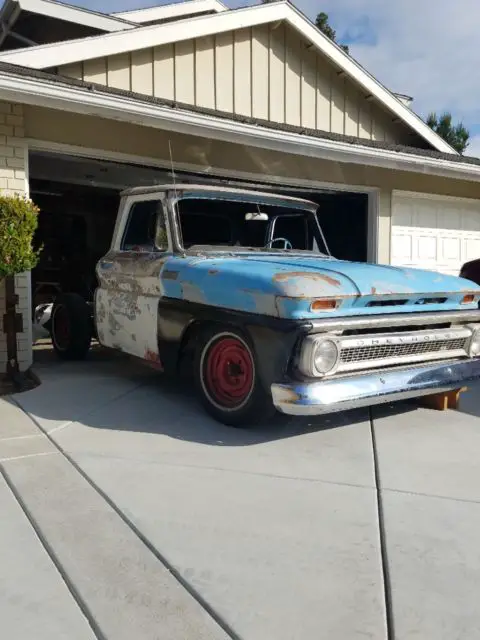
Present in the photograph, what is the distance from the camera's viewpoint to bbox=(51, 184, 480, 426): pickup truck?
150 inches

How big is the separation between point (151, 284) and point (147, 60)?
17.3 feet

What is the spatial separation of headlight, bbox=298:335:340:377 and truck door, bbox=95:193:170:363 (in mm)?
1610

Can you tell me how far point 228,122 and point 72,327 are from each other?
316cm

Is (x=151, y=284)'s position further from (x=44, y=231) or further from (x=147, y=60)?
(x=44, y=231)

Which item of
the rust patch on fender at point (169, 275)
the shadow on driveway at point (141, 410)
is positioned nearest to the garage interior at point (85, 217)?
the shadow on driveway at point (141, 410)

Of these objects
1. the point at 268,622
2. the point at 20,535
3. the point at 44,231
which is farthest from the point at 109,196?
the point at 268,622

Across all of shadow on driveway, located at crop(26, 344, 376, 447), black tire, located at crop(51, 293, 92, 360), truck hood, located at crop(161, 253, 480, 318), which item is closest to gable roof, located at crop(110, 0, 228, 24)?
black tire, located at crop(51, 293, 92, 360)

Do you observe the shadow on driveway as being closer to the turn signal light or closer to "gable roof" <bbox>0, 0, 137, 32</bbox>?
the turn signal light

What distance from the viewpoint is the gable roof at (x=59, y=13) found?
8.89m

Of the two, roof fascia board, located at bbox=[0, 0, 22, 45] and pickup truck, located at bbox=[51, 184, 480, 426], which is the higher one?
roof fascia board, located at bbox=[0, 0, 22, 45]

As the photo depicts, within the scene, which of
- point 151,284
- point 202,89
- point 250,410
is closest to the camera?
point 250,410

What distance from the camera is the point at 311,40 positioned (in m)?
10.4

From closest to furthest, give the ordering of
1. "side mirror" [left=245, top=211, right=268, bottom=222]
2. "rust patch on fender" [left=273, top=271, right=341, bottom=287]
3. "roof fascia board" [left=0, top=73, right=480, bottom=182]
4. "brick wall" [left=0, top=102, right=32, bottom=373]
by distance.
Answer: "rust patch on fender" [left=273, top=271, right=341, bottom=287], "side mirror" [left=245, top=211, right=268, bottom=222], "roof fascia board" [left=0, top=73, right=480, bottom=182], "brick wall" [left=0, top=102, right=32, bottom=373]

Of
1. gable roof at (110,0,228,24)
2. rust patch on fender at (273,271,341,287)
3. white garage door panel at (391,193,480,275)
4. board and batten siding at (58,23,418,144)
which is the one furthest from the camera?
gable roof at (110,0,228,24)
